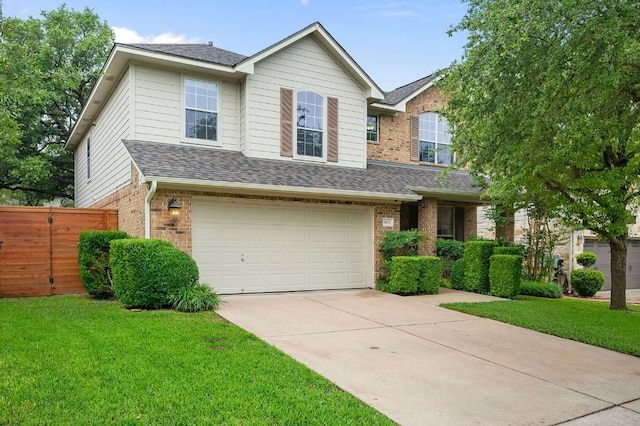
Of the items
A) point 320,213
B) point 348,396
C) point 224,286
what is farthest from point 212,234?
point 348,396

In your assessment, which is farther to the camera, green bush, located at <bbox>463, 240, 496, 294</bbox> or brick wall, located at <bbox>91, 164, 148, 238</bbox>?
green bush, located at <bbox>463, 240, 496, 294</bbox>

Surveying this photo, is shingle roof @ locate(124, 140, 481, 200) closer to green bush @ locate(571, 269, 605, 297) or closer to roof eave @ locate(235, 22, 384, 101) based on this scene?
roof eave @ locate(235, 22, 384, 101)

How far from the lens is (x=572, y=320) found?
28.0ft

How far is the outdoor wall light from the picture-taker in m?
9.45

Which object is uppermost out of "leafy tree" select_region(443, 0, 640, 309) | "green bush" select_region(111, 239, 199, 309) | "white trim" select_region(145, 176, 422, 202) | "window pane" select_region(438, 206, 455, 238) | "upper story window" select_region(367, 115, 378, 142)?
"upper story window" select_region(367, 115, 378, 142)

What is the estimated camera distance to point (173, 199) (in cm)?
957

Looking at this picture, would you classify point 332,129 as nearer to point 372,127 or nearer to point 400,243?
point 372,127

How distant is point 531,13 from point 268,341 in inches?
214

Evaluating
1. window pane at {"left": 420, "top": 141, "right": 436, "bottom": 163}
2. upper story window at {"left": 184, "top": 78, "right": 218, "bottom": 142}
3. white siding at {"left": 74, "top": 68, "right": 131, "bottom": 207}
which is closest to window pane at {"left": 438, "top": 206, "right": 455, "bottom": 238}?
window pane at {"left": 420, "top": 141, "right": 436, "bottom": 163}

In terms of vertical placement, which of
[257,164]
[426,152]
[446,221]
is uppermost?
[426,152]

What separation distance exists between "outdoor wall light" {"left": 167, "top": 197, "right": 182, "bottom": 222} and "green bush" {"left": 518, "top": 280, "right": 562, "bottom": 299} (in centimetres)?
947

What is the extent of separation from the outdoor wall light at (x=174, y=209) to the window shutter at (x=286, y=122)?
3451mm

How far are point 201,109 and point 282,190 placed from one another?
3240mm

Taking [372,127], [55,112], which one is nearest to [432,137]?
[372,127]
